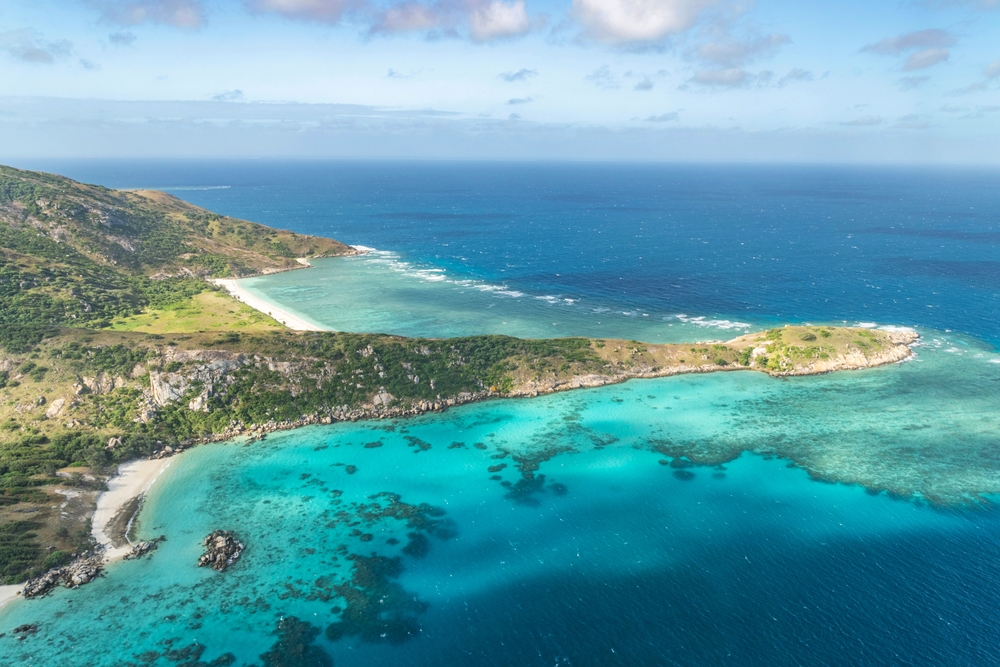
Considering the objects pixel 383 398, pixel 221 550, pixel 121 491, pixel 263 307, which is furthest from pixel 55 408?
pixel 263 307

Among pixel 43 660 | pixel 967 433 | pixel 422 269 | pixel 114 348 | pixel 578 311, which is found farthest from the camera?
pixel 422 269

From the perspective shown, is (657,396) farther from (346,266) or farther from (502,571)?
(346,266)

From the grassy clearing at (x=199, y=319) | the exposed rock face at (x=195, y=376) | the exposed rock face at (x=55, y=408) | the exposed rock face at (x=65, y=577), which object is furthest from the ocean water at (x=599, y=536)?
the grassy clearing at (x=199, y=319)

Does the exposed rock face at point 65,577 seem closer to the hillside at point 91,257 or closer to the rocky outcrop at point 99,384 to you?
the rocky outcrop at point 99,384

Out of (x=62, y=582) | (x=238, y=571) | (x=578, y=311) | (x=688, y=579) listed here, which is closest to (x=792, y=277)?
(x=578, y=311)

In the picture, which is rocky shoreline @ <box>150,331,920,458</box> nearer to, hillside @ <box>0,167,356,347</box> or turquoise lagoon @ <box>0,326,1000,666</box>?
turquoise lagoon @ <box>0,326,1000,666</box>

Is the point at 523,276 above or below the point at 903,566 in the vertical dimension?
above
